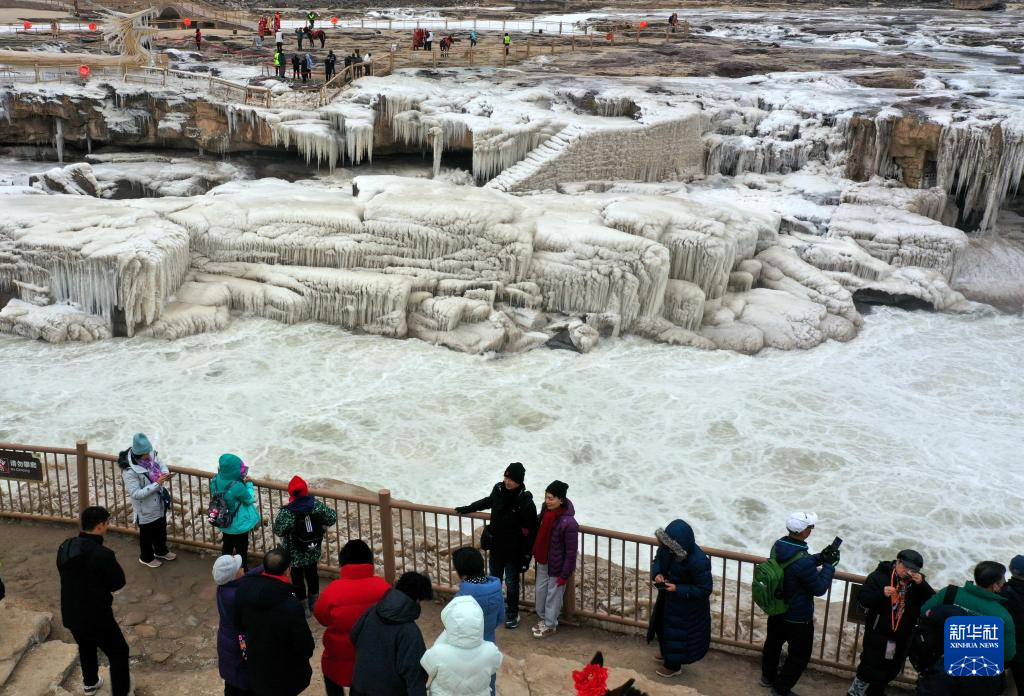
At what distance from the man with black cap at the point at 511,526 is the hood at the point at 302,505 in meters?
1.26

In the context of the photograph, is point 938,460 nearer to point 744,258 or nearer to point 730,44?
point 744,258

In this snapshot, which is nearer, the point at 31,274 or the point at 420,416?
the point at 420,416

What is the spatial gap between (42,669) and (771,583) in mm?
4908

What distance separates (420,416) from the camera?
13883 mm

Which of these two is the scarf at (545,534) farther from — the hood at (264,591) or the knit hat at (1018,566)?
the knit hat at (1018,566)

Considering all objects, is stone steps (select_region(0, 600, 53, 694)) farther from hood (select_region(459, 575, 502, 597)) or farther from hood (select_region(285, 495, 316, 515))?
hood (select_region(459, 575, 502, 597))

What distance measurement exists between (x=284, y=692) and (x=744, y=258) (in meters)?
15.4

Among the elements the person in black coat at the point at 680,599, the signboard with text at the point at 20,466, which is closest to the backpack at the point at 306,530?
the person in black coat at the point at 680,599

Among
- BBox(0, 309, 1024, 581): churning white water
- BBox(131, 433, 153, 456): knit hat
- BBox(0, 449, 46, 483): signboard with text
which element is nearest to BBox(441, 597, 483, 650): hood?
BBox(131, 433, 153, 456): knit hat

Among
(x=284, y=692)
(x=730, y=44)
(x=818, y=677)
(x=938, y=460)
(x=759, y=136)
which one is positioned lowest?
(x=938, y=460)

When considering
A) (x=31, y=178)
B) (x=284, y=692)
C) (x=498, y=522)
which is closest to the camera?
(x=284, y=692)

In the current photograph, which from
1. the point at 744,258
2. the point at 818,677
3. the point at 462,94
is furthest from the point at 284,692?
the point at 462,94

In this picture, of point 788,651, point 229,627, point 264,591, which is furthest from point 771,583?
point 229,627

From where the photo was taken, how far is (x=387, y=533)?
24.5ft
